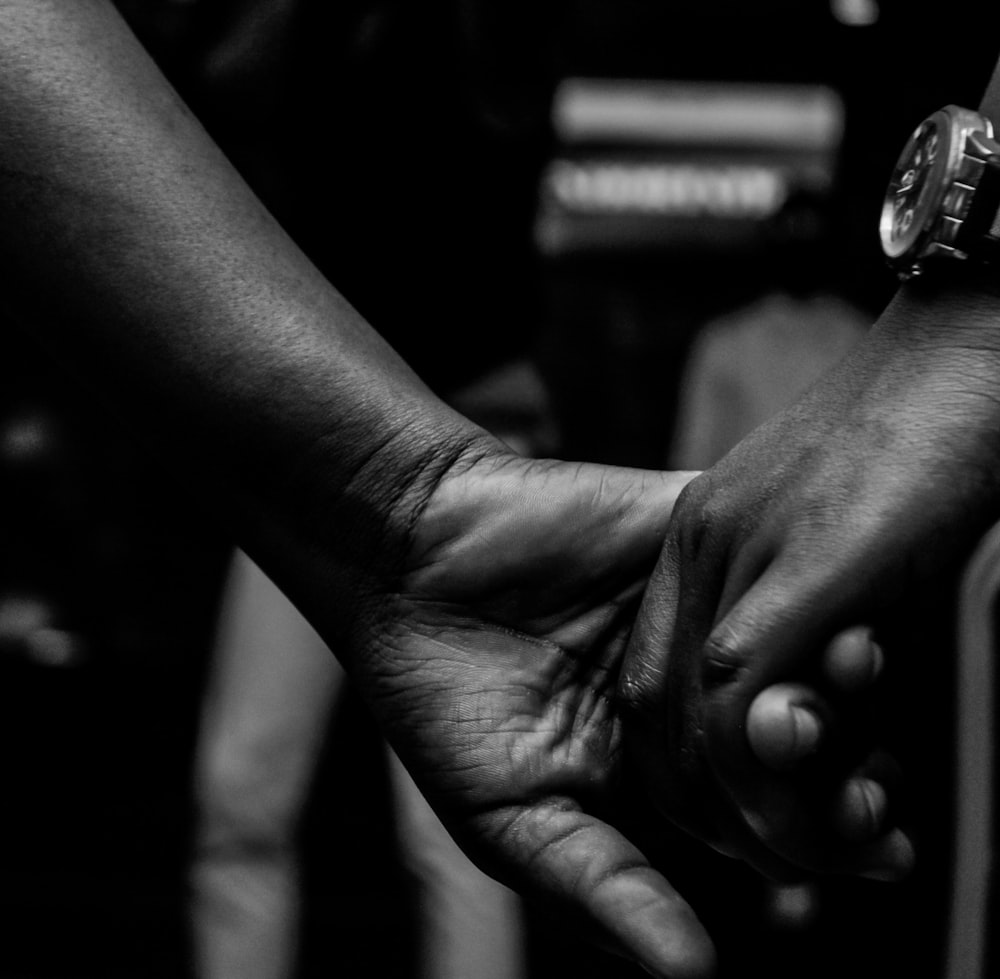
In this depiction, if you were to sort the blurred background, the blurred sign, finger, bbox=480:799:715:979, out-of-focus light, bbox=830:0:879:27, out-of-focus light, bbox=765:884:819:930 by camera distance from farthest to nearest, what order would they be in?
the blurred sign → out-of-focus light, bbox=830:0:879:27 → out-of-focus light, bbox=765:884:819:930 → the blurred background → finger, bbox=480:799:715:979

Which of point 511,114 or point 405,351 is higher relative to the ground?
point 511,114

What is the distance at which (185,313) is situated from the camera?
0.82 metres

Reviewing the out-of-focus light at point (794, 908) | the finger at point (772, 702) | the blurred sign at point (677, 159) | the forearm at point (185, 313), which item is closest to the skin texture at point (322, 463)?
the forearm at point (185, 313)

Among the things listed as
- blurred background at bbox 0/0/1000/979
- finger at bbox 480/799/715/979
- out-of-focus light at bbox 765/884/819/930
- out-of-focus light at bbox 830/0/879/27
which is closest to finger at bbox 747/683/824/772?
finger at bbox 480/799/715/979

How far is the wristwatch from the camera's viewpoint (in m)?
0.73

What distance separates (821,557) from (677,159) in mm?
3926

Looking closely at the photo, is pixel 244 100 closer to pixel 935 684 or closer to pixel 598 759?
pixel 598 759

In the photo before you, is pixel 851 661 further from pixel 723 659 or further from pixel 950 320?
pixel 950 320

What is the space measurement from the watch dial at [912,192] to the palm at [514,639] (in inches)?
8.6

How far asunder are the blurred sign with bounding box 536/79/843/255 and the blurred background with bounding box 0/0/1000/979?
0.01m

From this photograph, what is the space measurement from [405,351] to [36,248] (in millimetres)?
660

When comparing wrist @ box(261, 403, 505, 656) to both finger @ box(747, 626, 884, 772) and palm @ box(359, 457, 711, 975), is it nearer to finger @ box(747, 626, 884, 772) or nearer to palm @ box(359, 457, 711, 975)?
palm @ box(359, 457, 711, 975)

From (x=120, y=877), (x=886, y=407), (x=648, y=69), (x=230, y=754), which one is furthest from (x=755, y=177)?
(x=886, y=407)

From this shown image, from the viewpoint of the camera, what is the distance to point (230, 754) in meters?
1.51
